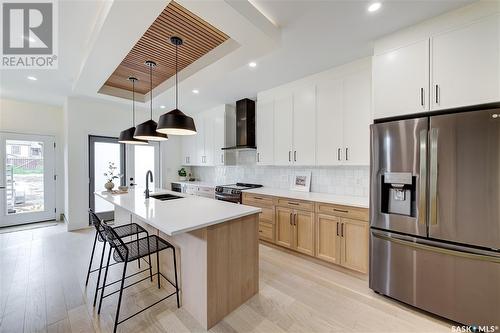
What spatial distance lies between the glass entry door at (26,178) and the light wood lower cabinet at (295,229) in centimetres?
537

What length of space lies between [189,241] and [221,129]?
3.22 meters

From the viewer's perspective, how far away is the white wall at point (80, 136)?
4273 millimetres

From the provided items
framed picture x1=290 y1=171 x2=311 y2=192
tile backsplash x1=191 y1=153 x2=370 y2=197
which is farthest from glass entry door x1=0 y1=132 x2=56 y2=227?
framed picture x1=290 y1=171 x2=311 y2=192

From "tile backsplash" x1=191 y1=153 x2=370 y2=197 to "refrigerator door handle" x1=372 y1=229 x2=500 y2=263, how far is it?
3.24ft

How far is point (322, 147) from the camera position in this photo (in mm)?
3111

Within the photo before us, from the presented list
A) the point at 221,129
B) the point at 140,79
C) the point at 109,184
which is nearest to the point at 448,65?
the point at 221,129

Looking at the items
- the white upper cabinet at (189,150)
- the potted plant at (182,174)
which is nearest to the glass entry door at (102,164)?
the potted plant at (182,174)

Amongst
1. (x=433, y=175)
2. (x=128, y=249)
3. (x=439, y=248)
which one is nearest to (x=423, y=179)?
(x=433, y=175)

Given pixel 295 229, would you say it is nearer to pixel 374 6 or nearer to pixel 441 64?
pixel 441 64

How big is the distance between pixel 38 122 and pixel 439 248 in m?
7.25

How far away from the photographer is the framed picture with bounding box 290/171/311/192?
3.59m

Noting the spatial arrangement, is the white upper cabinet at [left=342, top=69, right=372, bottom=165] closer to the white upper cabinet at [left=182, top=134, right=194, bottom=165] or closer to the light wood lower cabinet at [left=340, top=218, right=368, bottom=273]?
the light wood lower cabinet at [left=340, top=218, right=368, bottom=273]

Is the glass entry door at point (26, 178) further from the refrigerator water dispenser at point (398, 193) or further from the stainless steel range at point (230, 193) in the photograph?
the refrigerator water dispenser at point (398, 193)

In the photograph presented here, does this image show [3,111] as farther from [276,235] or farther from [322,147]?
[322,147]
